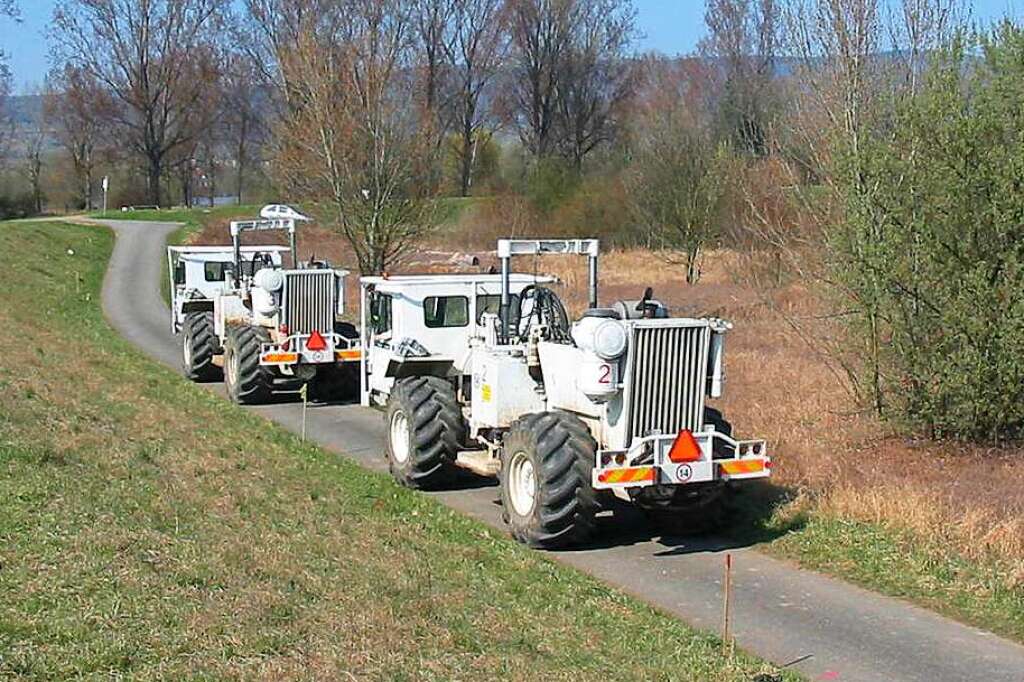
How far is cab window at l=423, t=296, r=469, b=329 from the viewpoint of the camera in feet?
50.9

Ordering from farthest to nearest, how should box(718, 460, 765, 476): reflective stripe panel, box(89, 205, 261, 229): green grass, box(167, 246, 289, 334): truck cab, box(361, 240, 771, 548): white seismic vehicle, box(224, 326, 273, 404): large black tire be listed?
box(89, 205, 261, 229): green grass < box(167, 246, 289, 334): truck cab < box(224, 326, 273, 404): large black tire < box(718, 460, 765, 476): reflective stripe panel < box(361, 240, 771, 548): white seismic vehicle

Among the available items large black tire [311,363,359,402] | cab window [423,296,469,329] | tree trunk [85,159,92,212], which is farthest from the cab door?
tree trunk [85,159,92,212]

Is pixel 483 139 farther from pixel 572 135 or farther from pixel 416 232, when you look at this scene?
pixel 416 232

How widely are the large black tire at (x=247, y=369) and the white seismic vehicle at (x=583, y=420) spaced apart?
6266 millimetres

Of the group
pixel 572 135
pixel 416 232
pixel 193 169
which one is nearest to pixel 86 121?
pixel 193 169

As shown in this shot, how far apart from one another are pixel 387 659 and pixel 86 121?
7612cm

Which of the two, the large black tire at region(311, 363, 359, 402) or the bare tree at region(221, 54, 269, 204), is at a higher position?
the bare tree at region(221, 54, 269, 204)

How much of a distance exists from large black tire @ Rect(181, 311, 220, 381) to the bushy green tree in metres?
11.3

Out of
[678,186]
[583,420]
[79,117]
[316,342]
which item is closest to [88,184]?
[79,117]

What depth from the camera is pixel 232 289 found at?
2227cm

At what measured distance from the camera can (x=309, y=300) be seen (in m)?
20.1

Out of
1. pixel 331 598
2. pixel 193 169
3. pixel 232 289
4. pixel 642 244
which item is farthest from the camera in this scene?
pixel 193 169

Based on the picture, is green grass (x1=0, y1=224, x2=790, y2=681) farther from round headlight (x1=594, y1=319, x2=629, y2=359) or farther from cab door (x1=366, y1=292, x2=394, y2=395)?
round headlight (x1=594, y1=319, x2=629, y2=359)

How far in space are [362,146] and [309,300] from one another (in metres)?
10.6
